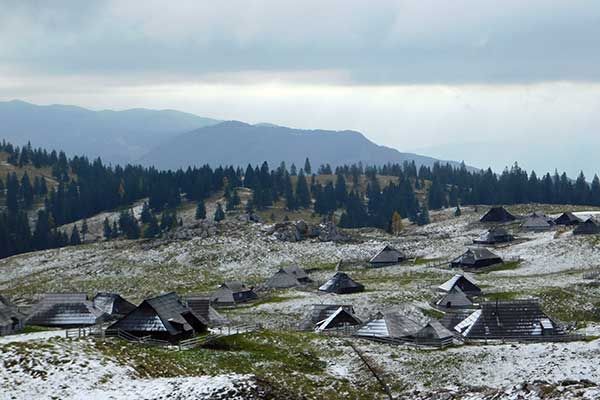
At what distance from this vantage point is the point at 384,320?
5206 cm

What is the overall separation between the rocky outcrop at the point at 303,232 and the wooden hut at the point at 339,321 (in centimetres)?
6105

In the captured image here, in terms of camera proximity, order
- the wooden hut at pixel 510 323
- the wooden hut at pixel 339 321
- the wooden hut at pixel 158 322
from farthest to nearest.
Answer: the wooden hut at pixel 339 321 < the wooden hut at pixel 510 323 < the wooden hut at pixel 158 322

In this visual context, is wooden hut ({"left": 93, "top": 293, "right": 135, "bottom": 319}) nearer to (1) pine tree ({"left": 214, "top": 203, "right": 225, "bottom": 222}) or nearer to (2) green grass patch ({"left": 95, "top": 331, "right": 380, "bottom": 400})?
(2) green grass patch ({"left": 95, "top": 331, "right": 380, "bottom": 400})

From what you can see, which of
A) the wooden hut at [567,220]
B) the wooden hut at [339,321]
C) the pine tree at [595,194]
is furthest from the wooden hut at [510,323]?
the pine tree at [595,194]

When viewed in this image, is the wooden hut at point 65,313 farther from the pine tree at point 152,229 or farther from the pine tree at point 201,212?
the pine tree at point 201,212

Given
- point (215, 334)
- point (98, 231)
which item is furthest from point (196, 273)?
point (98, 231)

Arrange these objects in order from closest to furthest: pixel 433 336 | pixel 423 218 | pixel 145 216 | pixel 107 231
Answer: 1. pixel 433 336
2. pixel 107 231
3. pixel 423 218
4. pixel 145 216

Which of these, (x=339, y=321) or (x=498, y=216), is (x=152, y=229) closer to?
(x=498, y=216)

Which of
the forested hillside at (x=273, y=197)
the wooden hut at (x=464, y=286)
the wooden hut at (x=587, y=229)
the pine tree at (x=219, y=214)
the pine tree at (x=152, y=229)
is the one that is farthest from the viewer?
the forested hillside at (x=273, y=197)

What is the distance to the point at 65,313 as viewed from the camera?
63250 millimetres

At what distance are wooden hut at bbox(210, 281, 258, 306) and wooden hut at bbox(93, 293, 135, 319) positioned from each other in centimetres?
1178

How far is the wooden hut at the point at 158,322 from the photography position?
164 feet

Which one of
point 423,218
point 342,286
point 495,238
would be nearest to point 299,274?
point 342,286

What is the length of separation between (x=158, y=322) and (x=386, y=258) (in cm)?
5732
